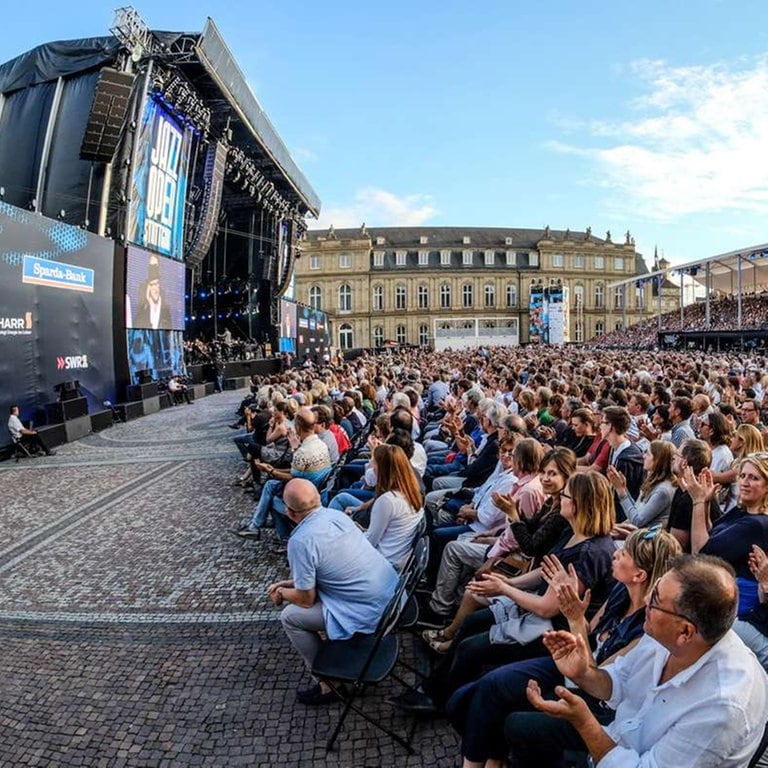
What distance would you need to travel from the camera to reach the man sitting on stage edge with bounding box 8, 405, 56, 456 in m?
11.5

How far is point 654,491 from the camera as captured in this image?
438cm

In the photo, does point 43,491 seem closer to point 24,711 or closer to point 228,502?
point 228,502

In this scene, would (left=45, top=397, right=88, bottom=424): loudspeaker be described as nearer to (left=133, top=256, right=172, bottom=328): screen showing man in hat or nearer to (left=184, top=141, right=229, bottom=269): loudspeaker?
(left=133, top=256, right=172, bottom=328): screen showing man in hat

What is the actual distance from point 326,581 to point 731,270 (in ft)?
168

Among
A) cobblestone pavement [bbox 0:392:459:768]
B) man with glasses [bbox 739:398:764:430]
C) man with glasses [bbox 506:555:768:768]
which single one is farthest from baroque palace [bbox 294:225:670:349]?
man with glasses [bbox 506:555:768:768]

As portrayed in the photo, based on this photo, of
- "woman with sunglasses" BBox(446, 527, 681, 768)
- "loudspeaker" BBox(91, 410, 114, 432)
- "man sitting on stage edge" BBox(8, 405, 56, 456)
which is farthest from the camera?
"loudspeaker" BBox(91, 410, 114, 432)

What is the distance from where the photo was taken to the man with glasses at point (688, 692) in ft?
5.70

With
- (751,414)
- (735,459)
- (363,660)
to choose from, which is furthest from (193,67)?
(363,660)

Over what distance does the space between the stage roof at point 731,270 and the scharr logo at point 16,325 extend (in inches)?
1474

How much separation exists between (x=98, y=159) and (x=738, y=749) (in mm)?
18957

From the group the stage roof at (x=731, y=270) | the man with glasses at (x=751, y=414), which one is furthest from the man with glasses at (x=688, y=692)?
the stage roof at (x=731, y=270)

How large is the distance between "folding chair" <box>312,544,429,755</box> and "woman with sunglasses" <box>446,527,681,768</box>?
0.54 meters

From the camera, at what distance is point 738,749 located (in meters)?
1.73

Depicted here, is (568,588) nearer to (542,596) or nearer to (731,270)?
(542,596)
